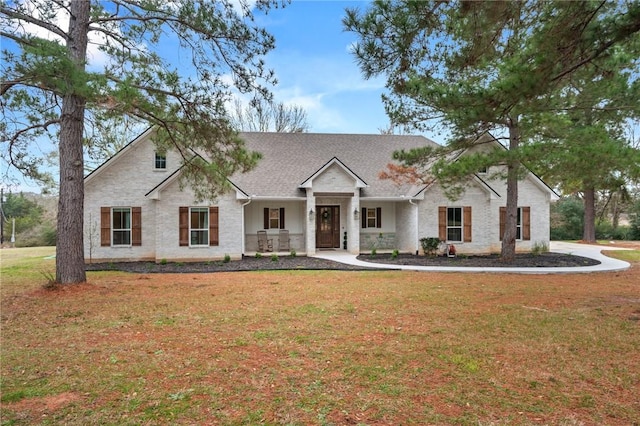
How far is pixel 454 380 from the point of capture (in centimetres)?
447

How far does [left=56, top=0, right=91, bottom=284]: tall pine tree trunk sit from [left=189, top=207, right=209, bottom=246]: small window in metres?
6.75

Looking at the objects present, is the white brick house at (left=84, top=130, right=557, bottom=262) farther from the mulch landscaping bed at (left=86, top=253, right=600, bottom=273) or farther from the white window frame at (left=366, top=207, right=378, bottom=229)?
the mulch landscaping bed at (left=86, top=253, right=600, bottom=273)

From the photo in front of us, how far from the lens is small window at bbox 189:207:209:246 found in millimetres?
16984

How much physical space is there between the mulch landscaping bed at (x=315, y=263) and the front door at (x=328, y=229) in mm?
2989

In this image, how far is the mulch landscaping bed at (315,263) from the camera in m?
14.5

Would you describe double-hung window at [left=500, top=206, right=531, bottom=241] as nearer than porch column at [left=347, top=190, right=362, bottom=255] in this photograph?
No

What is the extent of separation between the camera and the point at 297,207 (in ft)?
65.1

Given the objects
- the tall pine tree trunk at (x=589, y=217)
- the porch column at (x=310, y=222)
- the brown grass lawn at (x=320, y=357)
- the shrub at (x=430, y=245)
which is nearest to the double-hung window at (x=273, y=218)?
the porch column at (x=310, y=222)

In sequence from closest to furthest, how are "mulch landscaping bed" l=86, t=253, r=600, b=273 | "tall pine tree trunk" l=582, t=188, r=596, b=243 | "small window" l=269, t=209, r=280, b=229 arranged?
"mulch landscaping bed" l=86, t=253, r=600, b=273, "small window" l=269, t=209, r=280, b=229, "tall pine tree trunk" l=582, t=188, r=596, b=243

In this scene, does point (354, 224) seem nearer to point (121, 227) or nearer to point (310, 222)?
point (310, 222)

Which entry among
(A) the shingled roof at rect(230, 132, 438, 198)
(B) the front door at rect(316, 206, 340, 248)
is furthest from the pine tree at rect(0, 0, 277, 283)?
(B) the front door at rect(316, 206, 340, 248)

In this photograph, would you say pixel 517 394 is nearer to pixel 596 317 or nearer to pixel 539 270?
pixel 596 317

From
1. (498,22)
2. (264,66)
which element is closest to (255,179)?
(264,66)

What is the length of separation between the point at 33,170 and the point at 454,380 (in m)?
12.0
